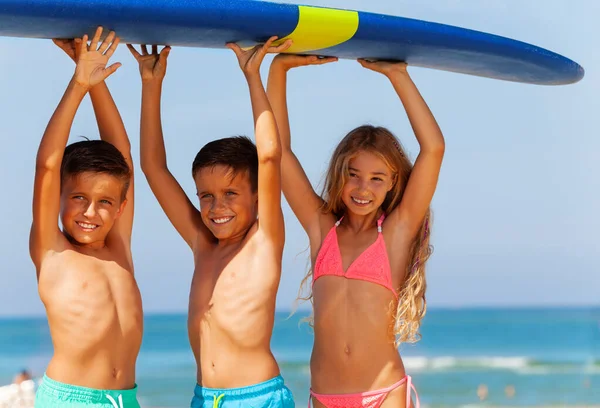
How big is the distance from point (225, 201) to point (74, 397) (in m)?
1.07

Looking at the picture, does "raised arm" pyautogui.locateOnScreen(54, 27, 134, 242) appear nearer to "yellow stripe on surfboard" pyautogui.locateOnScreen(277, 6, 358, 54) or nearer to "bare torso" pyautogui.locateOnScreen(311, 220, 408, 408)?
"yellow stripe on surfboard" pyautogui.locateOnScreen(277, 6, 358, 54)

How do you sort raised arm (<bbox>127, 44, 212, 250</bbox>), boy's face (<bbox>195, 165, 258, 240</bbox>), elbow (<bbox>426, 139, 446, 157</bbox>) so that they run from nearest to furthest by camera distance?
boy's face (<bbox>195, 165, 258, 240</bbox>), raised arm (<bbox>127, 44, 212, 250</bbox>), elbow (<bbox>426, 139, 446, 157</bbox>)

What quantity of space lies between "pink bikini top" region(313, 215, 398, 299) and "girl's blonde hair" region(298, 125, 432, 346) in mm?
108

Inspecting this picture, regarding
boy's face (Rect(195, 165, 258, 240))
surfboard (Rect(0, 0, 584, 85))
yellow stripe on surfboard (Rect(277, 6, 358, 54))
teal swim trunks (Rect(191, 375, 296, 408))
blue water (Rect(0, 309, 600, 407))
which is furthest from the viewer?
blue water (Rect(0, 309, 600, 407))

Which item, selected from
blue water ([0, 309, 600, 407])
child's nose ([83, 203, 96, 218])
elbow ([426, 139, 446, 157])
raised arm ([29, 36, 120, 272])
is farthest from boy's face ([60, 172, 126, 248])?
blue water ([0, 309, 600, 407])

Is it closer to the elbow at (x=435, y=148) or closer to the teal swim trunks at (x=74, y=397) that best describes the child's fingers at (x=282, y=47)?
the elbow at (x=435, y=148)

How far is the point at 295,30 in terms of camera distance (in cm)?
424

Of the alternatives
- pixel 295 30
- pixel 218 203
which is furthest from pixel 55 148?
pixel 295 30

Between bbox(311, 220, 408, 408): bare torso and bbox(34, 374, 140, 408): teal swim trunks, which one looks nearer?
bbox(34, 374, 140, 408): teal swim trunks

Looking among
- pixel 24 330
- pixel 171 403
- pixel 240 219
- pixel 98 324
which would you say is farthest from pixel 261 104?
pixel 24 330

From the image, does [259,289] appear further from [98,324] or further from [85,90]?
[85,90]

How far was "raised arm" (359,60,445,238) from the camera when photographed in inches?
180

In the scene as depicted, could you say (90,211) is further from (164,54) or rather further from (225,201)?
(164,54)

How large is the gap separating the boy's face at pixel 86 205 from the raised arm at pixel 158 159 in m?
0.38
